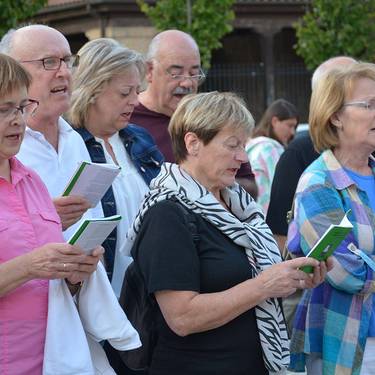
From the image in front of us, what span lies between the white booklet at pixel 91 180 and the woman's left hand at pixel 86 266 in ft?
1.48

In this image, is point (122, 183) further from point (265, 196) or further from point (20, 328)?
point (265, 196)

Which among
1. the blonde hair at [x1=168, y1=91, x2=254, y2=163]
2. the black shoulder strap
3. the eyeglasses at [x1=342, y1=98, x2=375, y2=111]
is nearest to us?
the black shoulder strap

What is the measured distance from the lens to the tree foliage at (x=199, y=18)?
71.3ft

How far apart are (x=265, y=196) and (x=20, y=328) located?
21.2 feet

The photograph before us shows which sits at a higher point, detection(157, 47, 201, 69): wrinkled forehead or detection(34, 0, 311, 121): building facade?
detection(157, 47, 201, 69): wrinkled forehead

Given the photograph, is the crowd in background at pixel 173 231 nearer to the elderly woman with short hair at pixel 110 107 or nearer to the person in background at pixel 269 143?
the elderly woman with short hair at pixel 110 107

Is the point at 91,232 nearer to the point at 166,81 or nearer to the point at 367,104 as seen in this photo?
the point at 367,104

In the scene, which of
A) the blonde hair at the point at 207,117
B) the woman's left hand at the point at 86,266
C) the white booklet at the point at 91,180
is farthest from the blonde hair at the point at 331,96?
the woman's left hand at the point at 86,266

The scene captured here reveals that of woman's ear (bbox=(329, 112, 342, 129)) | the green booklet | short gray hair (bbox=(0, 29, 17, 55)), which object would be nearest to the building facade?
short gray hair (bbox=(0, 29, 17, 55))

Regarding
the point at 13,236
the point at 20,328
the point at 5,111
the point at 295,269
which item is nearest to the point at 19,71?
the point at 5,111

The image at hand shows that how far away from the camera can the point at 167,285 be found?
387 cm

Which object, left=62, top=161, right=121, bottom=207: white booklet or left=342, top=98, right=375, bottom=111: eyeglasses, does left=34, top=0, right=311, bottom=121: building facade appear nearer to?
left=342, top=98, right=375, bottom=111: eyeglasses

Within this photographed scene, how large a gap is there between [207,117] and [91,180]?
0.57m

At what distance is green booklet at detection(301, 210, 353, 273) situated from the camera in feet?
12.4
